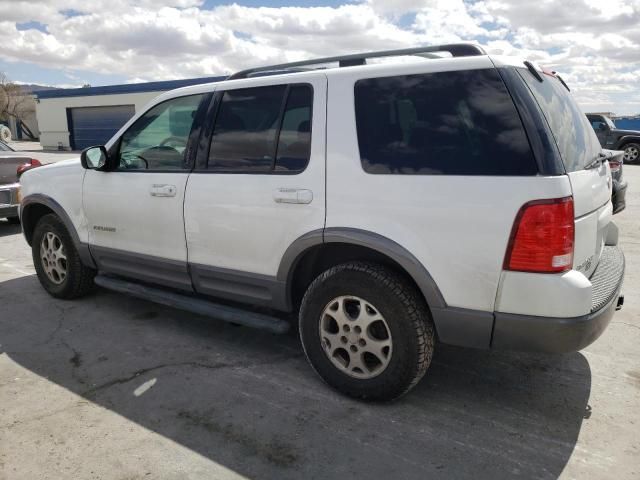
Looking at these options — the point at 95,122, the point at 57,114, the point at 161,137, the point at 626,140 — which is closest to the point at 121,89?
the point at 95,122

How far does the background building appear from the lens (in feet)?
97.7

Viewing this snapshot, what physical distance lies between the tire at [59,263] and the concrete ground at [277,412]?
60cm

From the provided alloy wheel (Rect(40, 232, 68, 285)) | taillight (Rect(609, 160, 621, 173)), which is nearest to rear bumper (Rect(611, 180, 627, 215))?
taillight (Rect(609, 160, 621, 173))

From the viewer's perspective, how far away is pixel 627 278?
5.29 m

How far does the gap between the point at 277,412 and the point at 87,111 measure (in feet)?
113

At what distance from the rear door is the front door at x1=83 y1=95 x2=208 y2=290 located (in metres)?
2.26

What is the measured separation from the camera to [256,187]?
320 centimetres

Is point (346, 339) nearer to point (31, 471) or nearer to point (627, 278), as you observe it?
point (31, 471)

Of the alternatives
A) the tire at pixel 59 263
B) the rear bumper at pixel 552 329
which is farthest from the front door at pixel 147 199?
the rear bumper at pixel 552 329

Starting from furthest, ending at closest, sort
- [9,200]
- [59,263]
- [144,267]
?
[9,200], [59,263], [144,267]

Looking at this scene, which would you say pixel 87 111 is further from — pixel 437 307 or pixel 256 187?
pixel 437 307

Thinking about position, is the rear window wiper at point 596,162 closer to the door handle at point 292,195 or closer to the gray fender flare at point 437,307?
the gray fender flare at point 437,307

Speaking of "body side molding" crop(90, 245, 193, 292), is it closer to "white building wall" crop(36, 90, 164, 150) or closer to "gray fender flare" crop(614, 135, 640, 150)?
"gray fender flare" crop(614, 135, 640, 150)

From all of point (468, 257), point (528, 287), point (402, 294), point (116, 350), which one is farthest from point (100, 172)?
point (528, 287)
